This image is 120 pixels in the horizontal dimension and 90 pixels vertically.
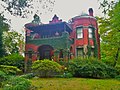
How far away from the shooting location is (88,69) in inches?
910

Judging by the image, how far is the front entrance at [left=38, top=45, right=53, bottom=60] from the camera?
33438 mm

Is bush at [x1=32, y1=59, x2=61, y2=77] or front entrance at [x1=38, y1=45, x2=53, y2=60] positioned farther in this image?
front entrance at [x1=38, y1=45, x2=53, y2=60]

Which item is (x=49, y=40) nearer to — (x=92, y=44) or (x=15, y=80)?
(x=92, y=44)

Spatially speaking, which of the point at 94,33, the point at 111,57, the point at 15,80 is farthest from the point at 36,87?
the point at 94,33

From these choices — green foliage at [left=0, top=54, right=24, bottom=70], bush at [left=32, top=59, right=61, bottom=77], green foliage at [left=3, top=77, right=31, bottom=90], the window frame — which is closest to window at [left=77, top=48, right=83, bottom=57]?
the window frame

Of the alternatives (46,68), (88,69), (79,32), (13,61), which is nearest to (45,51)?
(13,61)

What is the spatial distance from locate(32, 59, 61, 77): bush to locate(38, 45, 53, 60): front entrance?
33.1 ft

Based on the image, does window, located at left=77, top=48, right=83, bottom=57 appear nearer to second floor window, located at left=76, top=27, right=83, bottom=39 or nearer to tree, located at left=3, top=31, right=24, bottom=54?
second floor window, located at left=76, top=27, right=83, bottom=39

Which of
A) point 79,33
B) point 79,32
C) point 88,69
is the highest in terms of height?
point 79,32

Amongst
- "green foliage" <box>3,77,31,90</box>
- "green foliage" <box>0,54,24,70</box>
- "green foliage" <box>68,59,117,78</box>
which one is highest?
"green foliage" <box>0,54,24,70</box>

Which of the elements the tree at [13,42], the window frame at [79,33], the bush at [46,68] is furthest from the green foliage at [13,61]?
the tree at [13,42]

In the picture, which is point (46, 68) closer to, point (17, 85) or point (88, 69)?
point (88, 69)

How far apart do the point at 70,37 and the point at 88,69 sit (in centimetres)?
1171

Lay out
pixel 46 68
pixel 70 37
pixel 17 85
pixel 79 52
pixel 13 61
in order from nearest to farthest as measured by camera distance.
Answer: pixel 17 85 < pixel 46 68 < pixel 13 61 < pixel 79 52 < pixel 70 37
